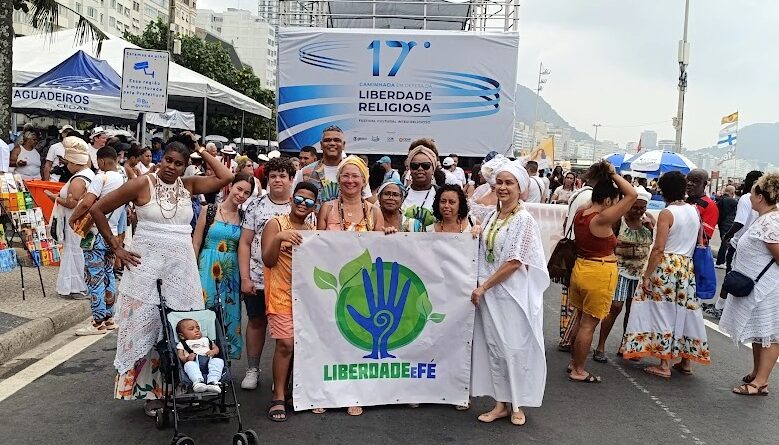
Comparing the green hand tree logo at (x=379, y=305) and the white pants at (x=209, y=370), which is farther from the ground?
the green hand tree logo at (x=379, y=305)

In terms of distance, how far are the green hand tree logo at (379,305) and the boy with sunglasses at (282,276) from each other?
320 millimetres

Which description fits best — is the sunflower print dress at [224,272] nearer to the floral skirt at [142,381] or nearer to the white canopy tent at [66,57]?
the floral skirt at [142,381]

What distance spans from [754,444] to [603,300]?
1.52 metres

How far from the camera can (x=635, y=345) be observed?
22.2ft

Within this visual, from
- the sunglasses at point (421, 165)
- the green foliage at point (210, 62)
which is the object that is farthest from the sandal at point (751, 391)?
the green foliage at point (210, 62)

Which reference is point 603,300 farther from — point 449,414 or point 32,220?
point 32,220

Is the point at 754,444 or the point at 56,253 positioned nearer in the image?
the point at 754,444

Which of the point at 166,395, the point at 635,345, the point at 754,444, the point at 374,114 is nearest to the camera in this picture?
the point at 166,395

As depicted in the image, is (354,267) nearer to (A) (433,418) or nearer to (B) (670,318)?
(A) (433,418)

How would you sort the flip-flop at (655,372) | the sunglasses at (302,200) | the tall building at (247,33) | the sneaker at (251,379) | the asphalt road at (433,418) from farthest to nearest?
the tall building at (247,33)
the flip-flop at (655,372)
the sneaker at (251,379)
the sunglasses at (302,200)
the asphalt road at (433,418)

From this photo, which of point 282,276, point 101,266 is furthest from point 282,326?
point 101,266

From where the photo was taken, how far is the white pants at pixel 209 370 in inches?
175

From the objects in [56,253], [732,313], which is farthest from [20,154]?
[732,313]

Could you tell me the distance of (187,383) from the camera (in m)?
4.46
